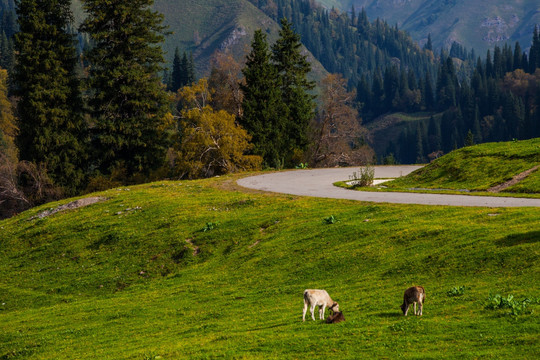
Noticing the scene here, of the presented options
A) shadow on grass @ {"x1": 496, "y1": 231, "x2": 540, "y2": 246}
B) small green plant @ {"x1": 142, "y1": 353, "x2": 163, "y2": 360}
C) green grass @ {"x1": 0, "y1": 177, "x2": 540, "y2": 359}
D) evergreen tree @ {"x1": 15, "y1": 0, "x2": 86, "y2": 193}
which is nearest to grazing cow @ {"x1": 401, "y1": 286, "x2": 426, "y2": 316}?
green grass @ {"x1": 0, "y1": 177, "x2": 540, "y2": 359}

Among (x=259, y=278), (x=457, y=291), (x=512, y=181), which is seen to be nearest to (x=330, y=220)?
(x=259, y=278)

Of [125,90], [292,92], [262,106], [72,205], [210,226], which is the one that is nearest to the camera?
[210,226]

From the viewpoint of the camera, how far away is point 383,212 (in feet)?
102

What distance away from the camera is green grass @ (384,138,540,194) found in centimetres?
3888

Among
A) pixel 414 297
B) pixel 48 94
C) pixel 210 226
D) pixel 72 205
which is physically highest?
pixel 48 94

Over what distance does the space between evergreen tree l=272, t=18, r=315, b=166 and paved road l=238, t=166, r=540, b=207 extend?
19.8 metres

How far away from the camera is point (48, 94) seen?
65.8 m

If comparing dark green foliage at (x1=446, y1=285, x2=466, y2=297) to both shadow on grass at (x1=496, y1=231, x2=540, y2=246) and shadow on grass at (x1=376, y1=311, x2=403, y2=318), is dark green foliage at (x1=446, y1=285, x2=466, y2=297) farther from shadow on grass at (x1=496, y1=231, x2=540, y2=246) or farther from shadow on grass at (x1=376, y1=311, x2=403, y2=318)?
shadow on grass at (x1=496, y1=231, x2=540, y2=246)

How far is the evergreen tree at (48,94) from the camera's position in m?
65.8

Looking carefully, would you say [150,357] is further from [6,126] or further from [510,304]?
[6,126]

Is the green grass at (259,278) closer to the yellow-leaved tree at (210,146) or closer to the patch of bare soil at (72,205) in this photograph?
the patch of bare soil at (72,205)

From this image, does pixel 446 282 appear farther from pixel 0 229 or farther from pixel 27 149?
pixel 27 149

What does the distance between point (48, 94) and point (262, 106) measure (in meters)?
28.3

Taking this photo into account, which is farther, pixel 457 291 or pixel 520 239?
pixel 520 239
